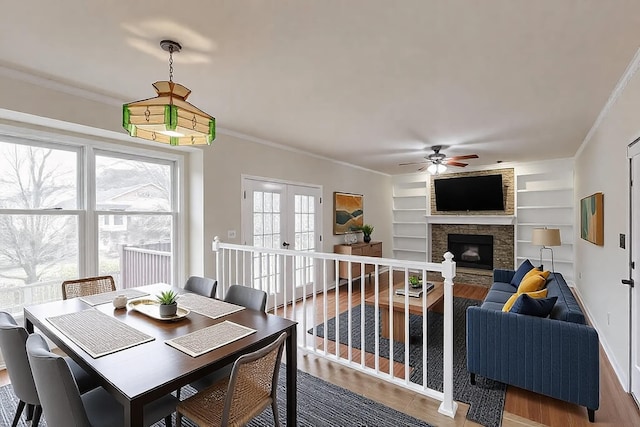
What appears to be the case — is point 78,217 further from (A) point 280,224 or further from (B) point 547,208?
→ (B) point 547,208

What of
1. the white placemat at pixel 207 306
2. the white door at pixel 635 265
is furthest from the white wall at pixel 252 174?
the white door at pixel 635 265

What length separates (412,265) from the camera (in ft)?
7.78

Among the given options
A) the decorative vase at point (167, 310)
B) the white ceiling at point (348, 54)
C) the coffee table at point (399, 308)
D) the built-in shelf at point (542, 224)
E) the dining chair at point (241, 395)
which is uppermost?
the white ceiling at point (348, 54)

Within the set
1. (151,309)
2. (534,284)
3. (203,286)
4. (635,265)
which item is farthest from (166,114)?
(534,284)

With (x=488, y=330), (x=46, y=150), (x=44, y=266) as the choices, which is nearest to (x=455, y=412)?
(x=488, y=330)

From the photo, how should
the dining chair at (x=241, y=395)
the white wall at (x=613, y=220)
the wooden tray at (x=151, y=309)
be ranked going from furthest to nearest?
the white wall at (x=613, y=220)
the wooden tray at (x=151, y=309)
the dining chair at (x=241, y=395)

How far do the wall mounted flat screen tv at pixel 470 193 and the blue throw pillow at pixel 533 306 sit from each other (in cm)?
448

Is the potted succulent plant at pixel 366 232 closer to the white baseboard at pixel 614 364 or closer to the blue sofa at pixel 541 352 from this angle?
the white baseboard at pixel 614 364

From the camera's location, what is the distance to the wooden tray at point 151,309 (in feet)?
6.43

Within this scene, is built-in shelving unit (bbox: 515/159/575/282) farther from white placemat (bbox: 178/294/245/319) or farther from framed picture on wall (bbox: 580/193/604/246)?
white placemat (bbox: 178/294/245/319)

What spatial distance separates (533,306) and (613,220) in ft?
4.50

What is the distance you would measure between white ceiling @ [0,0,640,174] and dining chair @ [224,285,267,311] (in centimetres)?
165

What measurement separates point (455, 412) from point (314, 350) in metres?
1.29

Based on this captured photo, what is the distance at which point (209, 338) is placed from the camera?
5.53 feet
